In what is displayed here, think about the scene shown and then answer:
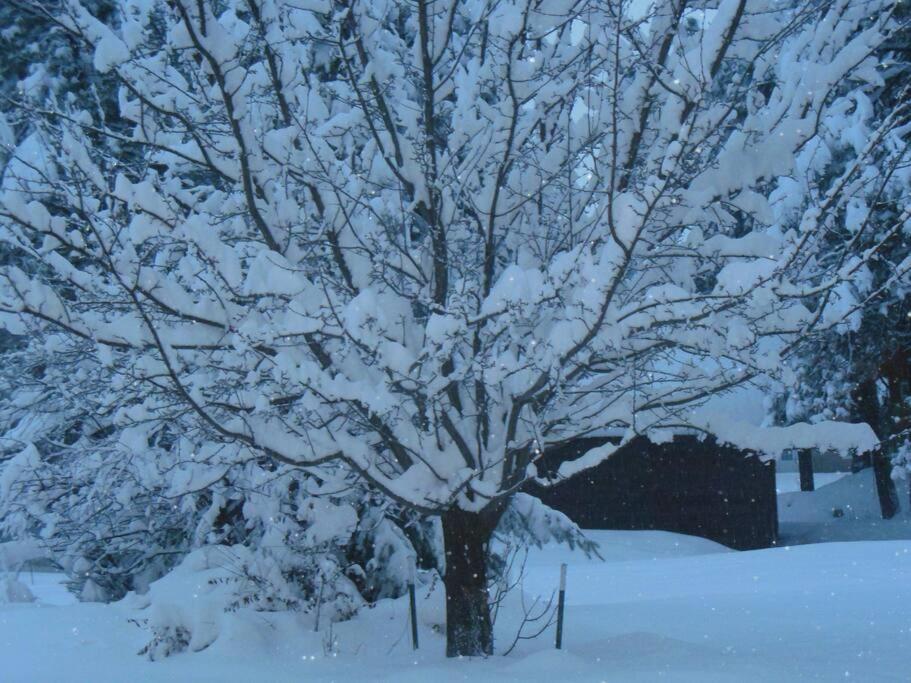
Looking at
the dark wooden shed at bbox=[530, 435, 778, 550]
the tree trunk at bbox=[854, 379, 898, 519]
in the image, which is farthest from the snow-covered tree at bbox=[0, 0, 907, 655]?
the tree trunk at bbox=[854, 379, 898, 519]

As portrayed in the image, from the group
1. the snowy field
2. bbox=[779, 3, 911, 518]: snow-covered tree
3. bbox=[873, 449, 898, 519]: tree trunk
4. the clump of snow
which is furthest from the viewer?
bbox=[873, 449, 898, 519]: tree trunk

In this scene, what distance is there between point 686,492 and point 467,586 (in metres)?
15.5

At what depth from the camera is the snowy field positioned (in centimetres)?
536

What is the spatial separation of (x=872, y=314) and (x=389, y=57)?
13483 mm

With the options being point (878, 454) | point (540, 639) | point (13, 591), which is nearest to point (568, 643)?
point (540, 639)

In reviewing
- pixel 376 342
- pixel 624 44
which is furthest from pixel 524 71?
pixel 376 342

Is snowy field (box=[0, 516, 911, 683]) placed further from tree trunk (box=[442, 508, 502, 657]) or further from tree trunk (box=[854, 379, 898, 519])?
tree trunk (box=[854, 379, 898, 519])

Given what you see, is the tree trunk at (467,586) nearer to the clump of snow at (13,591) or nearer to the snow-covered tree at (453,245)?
the snow-covered tree at (453,245)

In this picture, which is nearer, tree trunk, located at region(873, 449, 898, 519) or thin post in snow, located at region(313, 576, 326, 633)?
thin post in snow, located at region(313, 576, 326, 633)

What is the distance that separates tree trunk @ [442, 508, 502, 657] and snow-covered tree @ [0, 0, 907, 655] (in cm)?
2

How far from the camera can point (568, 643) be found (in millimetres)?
6797

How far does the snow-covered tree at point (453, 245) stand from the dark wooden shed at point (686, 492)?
48.0 feet

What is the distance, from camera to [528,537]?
870 centimetres

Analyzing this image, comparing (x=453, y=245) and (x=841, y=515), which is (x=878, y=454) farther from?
(x=453, y=245)
